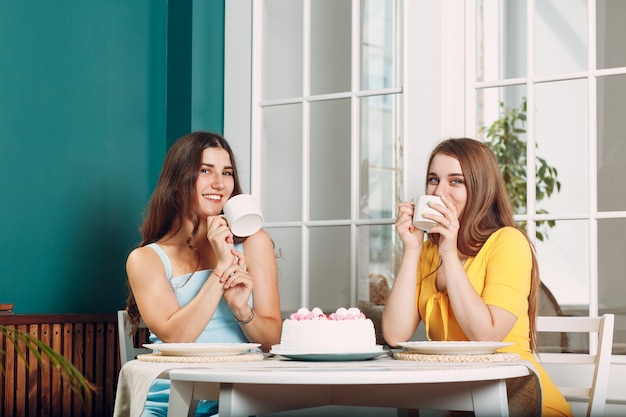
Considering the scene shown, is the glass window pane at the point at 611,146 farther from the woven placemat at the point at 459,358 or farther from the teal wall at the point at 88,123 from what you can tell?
the woven placemat at the point at 459,358

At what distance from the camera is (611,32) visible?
421 centimetres

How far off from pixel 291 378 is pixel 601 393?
108cm

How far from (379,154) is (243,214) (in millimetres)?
1636

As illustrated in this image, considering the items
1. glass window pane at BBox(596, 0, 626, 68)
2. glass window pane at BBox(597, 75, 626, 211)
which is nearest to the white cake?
glass window pane at BBox(597, 75, 626, 211)

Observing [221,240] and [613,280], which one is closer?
[221,240]

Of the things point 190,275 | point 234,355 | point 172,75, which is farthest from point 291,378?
point 172,75

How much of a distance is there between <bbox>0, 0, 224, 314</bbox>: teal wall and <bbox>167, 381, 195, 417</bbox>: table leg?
1337 millimetres

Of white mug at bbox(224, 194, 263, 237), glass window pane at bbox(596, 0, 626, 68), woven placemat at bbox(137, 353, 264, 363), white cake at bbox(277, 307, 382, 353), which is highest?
glass window pane at bbox(596, 0, 626, 68)

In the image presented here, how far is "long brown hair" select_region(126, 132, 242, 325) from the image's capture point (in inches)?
97.3

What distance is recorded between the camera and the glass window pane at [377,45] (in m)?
3.41

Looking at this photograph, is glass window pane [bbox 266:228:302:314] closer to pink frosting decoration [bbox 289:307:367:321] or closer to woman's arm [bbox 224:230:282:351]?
woman's arm [bbox 224:230:282:351]

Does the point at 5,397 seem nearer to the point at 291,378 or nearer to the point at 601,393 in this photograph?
the point at 291,378

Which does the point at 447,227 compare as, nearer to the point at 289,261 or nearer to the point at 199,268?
the point at 199,268

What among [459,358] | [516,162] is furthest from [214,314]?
[516,162]
